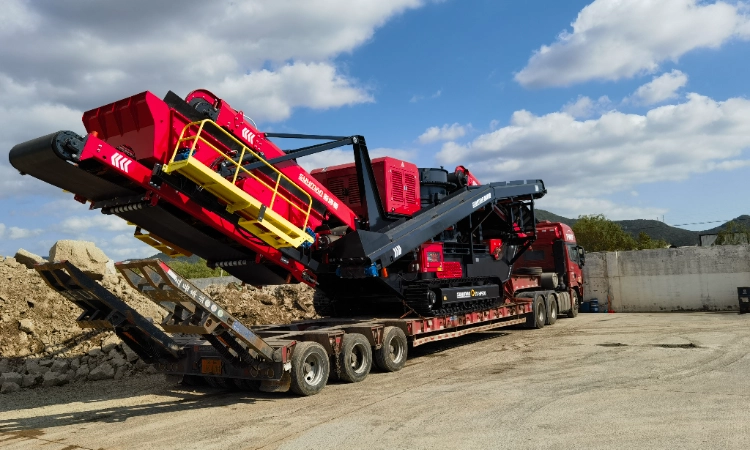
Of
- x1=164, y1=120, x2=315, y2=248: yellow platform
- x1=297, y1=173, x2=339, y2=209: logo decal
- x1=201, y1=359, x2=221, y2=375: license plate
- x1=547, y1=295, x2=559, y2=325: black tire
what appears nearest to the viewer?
x1=164, y1=120, x2=315, y2=248: yellow platform

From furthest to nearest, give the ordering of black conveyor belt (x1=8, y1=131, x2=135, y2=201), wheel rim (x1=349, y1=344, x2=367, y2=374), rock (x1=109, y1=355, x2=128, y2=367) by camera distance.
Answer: rock (x1=109, y1=355, x2=128, y2=367) < wheel rim (x1=349, y1=344, x2=367, y2=374) < black conveyor belt (x1=8, y1=131, x2=135, y2=201)

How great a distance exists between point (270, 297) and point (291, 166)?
375 inches

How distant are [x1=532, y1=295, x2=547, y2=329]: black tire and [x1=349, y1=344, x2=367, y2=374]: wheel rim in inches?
341

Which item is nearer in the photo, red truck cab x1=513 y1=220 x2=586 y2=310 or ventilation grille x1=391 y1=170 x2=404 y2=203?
ventilation grille x1=391 y1=170 x2=404 y2=203

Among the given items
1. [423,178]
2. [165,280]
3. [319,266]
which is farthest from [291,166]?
[423,178]

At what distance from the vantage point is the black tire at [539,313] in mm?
17016

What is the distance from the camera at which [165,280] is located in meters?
6.96

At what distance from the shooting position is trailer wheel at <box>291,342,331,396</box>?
839 centimetres

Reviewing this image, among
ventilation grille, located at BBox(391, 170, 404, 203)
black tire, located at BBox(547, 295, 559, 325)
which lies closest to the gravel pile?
ventilation grille, located at BBox(391, 170, 404, 203)

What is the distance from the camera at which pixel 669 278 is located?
23391 mm

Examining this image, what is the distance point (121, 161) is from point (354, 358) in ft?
15.7

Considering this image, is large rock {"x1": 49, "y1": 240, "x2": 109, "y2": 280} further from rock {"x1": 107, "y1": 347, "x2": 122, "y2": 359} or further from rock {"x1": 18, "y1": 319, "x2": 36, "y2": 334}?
rock {"x1": 107, "y1": 347, "x2": 122, "y2": 359}

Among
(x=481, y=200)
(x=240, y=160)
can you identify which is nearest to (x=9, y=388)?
(x=240, y=160)

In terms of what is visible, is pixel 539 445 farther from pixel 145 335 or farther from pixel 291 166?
pixel 145 335
